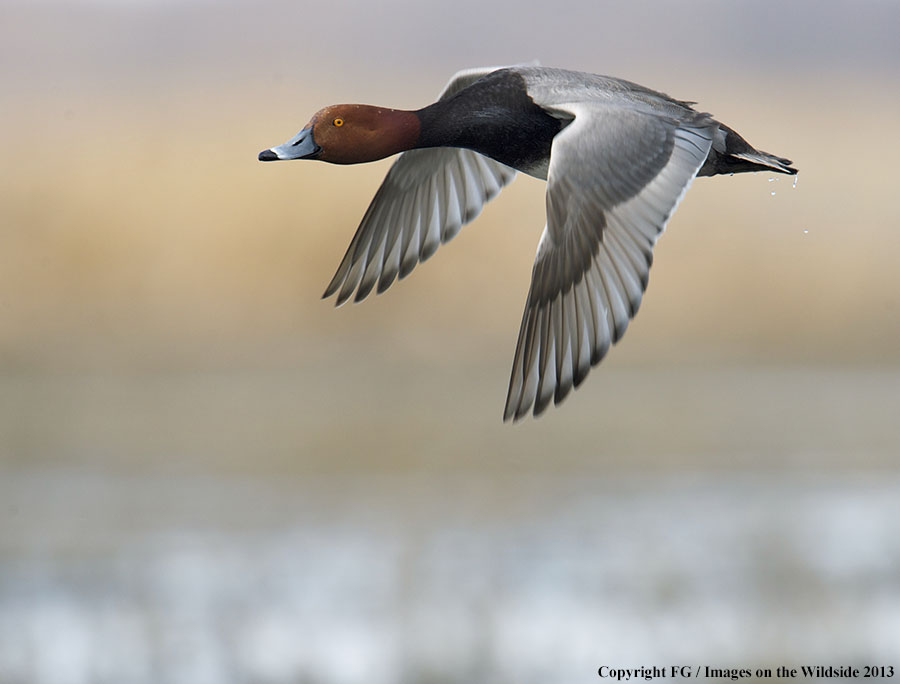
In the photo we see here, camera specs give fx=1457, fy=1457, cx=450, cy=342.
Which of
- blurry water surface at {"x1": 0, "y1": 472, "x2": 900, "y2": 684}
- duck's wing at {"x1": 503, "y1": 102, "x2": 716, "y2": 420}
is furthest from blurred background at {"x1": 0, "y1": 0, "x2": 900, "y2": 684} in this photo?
duck's wing at {"x1": 503, "y1": 102, "x2": 716, "y2": 420}

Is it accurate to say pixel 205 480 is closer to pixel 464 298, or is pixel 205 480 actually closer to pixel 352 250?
pixel 464 298

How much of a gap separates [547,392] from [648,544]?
702 centimetres

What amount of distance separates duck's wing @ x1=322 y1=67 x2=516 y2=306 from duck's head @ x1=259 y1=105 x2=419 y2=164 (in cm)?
62

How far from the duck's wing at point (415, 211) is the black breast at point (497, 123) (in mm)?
567

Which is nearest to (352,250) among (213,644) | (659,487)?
(213,644)

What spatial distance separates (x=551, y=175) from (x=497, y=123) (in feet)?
1.78

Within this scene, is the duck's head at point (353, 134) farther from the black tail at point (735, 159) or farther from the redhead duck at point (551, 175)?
the black tail at point (735, 159)

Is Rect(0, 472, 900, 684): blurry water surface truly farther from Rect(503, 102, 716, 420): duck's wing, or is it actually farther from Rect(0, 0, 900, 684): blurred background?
Rect(503, 102, 716, 420): duck's wing

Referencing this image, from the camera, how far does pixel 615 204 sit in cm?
444

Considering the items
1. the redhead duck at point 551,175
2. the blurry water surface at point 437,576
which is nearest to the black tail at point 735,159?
the redhead duck at point 551,175

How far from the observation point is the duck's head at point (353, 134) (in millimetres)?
4824

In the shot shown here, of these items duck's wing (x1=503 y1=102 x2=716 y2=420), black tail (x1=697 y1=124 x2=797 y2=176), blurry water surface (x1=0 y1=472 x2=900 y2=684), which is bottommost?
blurry water surface (x1=0 y1=472 x2=900 y2=684)

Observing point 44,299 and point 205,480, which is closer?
point 205,480

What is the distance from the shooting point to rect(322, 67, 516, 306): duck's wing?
5.52m
